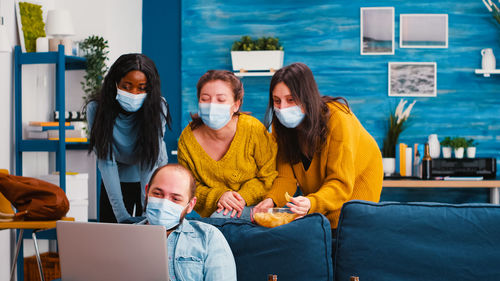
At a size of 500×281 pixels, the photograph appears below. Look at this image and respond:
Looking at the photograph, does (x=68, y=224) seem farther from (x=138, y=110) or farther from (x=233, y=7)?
(x=233, y=7)

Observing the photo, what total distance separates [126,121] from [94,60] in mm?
1704

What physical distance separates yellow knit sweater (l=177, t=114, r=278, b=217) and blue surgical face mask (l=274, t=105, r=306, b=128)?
0.17 m

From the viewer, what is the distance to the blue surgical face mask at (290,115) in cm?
209

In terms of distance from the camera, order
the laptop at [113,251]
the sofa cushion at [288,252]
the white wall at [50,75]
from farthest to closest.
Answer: the white wall at [50,75] → the sofa cushion at [288,252] → the laptop at [113,251]

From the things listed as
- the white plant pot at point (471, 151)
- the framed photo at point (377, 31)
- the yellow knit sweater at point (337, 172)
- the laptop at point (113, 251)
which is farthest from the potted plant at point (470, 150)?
the laptop at point (113, 251)

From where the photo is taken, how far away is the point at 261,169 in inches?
87.6

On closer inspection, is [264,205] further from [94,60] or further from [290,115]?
[94,60]

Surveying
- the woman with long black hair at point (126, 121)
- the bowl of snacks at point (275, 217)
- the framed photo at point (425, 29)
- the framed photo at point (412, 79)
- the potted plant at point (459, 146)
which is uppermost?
the framed photo at point (425, 29)

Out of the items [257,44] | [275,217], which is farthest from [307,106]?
[257,44]

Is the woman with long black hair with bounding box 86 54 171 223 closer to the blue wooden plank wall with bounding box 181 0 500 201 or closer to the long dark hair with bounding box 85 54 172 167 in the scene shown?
the long dark hair with bounding box 85 54 172 167

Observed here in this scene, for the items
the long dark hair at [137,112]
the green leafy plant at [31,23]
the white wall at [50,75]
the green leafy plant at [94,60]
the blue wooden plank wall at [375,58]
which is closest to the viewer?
the long dark hair at [137,112]

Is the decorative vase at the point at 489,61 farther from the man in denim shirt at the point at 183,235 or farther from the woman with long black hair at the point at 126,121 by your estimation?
the man in denim shirt at the point at 183,235

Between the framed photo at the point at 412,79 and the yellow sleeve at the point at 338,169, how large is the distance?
279 centimetres

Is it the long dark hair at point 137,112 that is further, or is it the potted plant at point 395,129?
the potted plant at point 395,129
